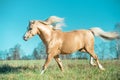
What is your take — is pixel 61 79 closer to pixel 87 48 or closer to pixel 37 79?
pixel 37 79

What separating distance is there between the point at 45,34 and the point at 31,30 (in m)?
0.63

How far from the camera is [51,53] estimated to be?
1203cm

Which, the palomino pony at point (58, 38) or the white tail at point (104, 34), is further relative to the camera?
the white tail at point (104, 34)

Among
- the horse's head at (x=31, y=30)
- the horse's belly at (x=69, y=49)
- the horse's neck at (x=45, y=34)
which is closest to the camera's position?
the horse's head at (x=31, y=30)

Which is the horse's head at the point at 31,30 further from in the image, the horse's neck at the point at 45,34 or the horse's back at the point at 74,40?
the horse's back at the point at 74,40

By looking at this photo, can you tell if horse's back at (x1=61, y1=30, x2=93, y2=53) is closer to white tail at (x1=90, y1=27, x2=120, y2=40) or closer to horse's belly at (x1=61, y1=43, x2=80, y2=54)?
horse's belly at (x1=61, y1=43, x2=80, y2=54)

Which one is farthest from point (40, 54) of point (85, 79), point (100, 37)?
point (85, 79)

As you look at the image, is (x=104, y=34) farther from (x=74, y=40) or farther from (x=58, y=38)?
(x=58, y=38)

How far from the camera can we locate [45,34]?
12.5 metres

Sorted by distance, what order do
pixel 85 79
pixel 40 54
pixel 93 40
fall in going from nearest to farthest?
pixel 85 79
pixel 93 40
pixel 40 54

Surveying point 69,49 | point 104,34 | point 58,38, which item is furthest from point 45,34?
point 104,34

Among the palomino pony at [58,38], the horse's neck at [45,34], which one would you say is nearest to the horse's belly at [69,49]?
the palomino pony at [58,38]

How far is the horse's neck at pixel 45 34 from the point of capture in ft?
40.7

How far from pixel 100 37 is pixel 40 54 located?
56.4 meters
